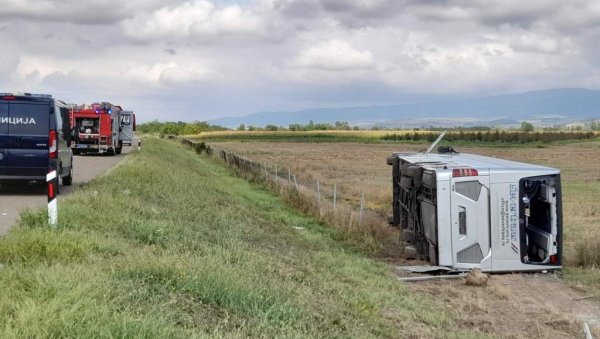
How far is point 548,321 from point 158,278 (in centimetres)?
580

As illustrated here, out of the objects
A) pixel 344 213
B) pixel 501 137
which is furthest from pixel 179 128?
pixel 344 213

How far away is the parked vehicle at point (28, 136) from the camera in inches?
637

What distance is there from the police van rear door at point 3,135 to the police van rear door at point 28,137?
74mm

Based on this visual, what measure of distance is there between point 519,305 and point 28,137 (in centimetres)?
1162

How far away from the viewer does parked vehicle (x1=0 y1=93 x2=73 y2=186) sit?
16.2 metres

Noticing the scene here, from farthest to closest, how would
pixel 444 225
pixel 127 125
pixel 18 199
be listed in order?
1. pixel 127 125
2. pixel 18 199
3. pixel 444 225

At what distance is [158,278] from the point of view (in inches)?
263

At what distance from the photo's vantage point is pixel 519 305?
10.6m

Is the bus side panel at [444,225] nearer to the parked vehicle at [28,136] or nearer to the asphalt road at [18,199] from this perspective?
the asphalt road at [18,199]

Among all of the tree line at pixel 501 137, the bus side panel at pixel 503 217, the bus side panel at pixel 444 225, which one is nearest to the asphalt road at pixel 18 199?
the bus side panel at pixel 444 225

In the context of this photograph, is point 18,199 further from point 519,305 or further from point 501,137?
point 501,137

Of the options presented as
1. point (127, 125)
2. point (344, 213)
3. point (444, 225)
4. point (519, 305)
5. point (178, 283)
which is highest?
point (127, 125)

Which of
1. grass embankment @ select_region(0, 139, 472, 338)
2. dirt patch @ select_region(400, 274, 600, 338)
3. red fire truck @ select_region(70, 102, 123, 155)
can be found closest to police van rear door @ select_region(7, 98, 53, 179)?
grass embankment @ select_region(0, 139, 472, 338)

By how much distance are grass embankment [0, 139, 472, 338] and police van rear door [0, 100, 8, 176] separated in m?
4.04
